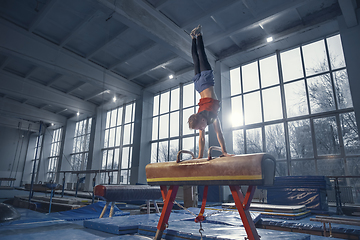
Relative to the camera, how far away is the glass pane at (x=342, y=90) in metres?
7.52

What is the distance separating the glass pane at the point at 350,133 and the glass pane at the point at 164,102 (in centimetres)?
821

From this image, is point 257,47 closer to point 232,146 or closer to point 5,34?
point 232,146

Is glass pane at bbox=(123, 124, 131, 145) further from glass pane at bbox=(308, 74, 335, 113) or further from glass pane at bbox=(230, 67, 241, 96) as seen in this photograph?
glass pane at bbox=(308, 74, 335, 113)

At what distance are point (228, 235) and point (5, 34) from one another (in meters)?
10.1

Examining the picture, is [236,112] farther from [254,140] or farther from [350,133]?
[350,133]

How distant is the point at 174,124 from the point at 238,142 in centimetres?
384

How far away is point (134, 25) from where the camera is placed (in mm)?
7258

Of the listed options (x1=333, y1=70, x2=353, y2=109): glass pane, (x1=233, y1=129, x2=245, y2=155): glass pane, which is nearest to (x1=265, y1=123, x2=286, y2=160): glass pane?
(x1=233, y1=129, x2=245, y2=155): glass pane

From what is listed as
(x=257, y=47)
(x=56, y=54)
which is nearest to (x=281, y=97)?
(x=257, y=47)

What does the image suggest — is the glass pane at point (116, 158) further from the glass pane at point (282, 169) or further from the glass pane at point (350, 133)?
the glass pane at point (350, 133)

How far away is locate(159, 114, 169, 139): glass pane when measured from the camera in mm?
12555

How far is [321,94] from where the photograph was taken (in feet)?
26.5

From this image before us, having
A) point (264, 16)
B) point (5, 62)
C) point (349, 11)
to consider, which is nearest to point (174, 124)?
point (264, 16)

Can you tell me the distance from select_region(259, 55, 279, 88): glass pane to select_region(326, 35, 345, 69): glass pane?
1.90 meters
